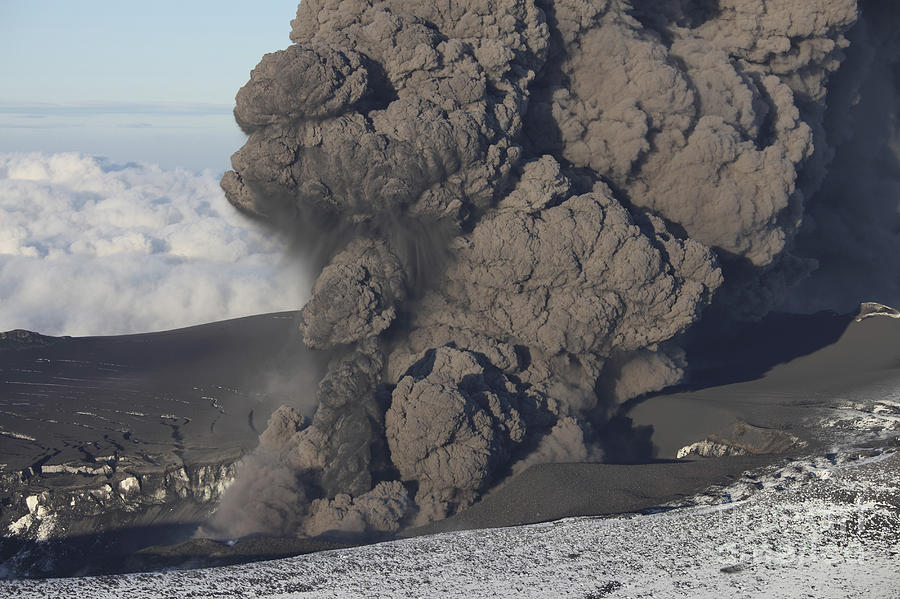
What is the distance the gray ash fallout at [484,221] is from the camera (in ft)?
79.3

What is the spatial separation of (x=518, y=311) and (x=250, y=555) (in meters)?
10.5

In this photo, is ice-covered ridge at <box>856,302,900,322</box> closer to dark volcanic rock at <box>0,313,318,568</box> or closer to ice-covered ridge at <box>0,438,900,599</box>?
ice-covered ridge at <box>0,438,900,599</box>

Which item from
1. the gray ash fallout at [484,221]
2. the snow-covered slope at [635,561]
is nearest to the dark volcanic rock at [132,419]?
the gray ash fallout at [484,221]

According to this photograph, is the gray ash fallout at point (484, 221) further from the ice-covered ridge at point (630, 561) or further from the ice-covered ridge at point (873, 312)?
the ice-covered ridge at point (873, 312)

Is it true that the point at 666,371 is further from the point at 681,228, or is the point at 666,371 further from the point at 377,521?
the point at 377,521

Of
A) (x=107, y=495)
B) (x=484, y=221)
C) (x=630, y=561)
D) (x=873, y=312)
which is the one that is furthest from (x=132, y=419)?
(x=873, y=312)

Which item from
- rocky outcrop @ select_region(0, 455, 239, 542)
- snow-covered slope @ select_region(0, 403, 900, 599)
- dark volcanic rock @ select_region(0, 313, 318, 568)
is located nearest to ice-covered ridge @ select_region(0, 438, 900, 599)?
snow-covered slope @ select_region(0, 403, 900, 599)

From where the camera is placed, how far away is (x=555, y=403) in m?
26.6

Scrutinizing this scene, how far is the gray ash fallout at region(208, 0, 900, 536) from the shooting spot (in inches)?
952

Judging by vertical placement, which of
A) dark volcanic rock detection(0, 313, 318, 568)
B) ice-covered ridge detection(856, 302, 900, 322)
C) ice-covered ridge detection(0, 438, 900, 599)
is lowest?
ice-covered ridge detection(0, 438, 900, 599)

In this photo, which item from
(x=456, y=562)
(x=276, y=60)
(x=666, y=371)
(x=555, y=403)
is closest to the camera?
(x=456, y=562)

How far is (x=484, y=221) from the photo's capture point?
26.8 m

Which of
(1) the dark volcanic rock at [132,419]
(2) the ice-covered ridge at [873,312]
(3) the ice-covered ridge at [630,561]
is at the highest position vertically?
(2) the ice-covered ridge at [873,312]

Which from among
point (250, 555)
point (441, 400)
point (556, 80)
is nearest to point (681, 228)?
point (556, 80)
